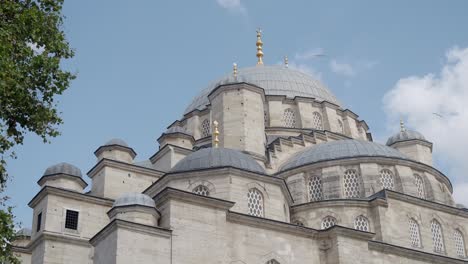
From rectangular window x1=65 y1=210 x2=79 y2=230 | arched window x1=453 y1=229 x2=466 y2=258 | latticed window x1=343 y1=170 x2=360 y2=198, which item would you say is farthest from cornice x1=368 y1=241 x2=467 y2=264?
rectangular window x1=65 y1=210 x2=79 y2=230

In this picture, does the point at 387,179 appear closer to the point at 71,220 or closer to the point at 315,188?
the point at 315,188

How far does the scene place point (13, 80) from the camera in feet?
31.6

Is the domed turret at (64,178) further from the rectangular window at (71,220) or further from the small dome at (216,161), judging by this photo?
the small dome at (216,161)

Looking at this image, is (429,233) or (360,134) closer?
(429,233)

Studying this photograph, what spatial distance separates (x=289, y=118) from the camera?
31422mm

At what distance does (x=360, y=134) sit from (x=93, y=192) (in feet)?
49.7

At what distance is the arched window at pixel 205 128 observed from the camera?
30.5 m

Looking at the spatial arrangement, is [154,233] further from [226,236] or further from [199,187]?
[199,187]

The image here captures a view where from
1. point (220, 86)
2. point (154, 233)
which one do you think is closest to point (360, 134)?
point (220, 86)

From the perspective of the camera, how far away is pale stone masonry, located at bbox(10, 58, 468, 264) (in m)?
17.6

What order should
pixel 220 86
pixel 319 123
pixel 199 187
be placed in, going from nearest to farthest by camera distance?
pixel 199 187 < pixel 220 86 < pixel 319 123

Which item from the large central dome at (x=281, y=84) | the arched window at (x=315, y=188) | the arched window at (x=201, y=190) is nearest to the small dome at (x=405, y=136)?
the large central dome at (x=281, y=84)

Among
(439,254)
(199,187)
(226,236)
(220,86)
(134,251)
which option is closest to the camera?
(134,251)

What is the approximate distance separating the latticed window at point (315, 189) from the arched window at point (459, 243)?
5066mm
